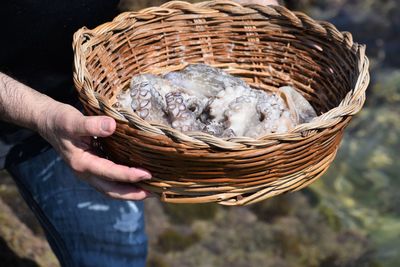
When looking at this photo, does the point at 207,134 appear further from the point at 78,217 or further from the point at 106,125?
the point at 78,217

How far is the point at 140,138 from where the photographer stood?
1.40 meters

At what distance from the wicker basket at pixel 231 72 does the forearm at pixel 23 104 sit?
11cm

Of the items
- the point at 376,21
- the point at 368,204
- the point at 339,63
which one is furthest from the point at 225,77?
the point at 376,21

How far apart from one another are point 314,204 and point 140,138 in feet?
6.63

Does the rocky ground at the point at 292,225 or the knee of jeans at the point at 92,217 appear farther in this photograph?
the rocky ground at the point at 292,225

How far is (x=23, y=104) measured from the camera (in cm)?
163

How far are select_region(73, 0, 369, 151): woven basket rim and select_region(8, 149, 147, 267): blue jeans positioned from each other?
45 centimetres

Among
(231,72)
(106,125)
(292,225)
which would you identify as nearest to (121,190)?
(106,125)

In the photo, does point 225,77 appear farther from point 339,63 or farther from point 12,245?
point 12,245

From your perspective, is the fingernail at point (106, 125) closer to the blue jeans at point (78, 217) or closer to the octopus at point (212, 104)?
the octopus at point (212, 104)

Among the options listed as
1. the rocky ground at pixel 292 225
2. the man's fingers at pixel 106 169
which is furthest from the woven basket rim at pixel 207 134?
the rocky ground at pixel 292 225

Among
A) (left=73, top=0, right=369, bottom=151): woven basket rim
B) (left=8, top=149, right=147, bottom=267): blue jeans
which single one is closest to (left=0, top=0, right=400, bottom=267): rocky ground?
(left=8, top=149, right=147, bottom=267): blue jeans

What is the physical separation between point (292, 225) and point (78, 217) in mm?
1431

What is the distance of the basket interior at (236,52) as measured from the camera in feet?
6.03
